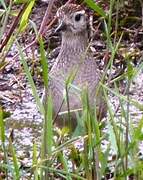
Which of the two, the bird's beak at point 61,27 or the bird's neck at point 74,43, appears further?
the bird's neck at point 74,43

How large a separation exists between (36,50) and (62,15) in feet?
5.48

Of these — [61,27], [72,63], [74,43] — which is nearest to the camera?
[61,27]

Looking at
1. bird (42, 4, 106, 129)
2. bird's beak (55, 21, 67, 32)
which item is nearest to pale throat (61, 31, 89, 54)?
bird (42, 4, 106, 129)

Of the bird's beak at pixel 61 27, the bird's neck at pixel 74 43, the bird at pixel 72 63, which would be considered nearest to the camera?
the bird at pixel 72 63

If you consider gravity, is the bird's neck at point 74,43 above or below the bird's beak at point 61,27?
below

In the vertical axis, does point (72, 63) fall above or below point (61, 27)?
below

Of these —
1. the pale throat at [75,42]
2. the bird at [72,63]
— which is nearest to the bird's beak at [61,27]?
the bird at [72,63]

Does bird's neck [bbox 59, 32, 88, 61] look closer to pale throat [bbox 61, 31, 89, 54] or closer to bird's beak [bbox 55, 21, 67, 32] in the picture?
pale throat [bbox 61, 31, 89, 54]

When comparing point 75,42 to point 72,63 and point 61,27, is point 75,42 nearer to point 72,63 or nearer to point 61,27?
point 72,63

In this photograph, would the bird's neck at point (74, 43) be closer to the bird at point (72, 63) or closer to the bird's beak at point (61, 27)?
the bird at point (72, 63)

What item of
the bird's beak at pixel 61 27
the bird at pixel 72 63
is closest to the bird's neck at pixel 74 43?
the bird at pixel 72 63

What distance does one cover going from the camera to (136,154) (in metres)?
3.31

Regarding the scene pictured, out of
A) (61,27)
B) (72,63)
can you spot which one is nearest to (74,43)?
(72,63)

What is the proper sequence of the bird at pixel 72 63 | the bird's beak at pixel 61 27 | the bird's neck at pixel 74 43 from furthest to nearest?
the bird's neck at pixel 74 43
the bird's beak at pixel 61 27
the bird at pixel 72 63
